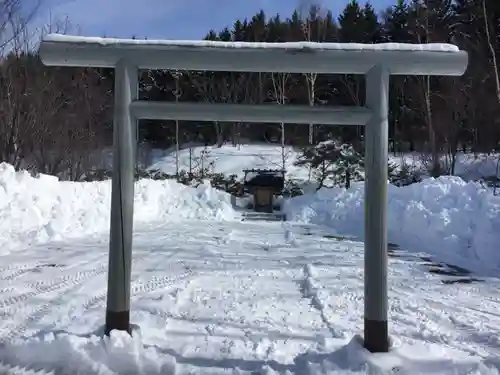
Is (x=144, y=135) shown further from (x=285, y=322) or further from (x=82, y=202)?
(x=285, y=322)

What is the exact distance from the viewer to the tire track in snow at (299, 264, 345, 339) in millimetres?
4812

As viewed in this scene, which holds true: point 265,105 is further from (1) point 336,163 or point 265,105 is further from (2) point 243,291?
(1) point 336,163

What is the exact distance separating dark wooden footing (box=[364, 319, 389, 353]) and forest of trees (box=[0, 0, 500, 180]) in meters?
9.97

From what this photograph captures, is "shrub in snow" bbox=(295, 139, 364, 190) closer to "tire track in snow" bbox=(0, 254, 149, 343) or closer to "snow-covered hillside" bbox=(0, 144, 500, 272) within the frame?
"snow-covered hillside" bbox=(0, 144, 500, 272)

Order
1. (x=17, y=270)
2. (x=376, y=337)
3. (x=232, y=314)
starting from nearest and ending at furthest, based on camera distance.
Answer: (x=376, y=337) < (x=232, y=314) < (x=17, y=270)

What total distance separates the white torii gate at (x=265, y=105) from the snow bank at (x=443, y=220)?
16.8 ft

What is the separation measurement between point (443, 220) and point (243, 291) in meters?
5.96

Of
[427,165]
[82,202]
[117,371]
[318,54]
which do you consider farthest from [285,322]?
[427,165]

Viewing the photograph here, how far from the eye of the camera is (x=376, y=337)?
3895mm

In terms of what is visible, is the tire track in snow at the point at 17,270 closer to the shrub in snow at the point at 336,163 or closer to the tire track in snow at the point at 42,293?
the tire track in snow at the point at 42,293

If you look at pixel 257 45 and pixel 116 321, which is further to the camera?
pixel 116 321

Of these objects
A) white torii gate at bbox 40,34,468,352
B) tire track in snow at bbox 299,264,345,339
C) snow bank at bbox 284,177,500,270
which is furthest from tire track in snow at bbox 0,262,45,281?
snow bank at bbox 284,177,500,270

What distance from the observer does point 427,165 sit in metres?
24.2

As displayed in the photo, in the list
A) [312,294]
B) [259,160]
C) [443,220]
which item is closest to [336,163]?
[259,160]
